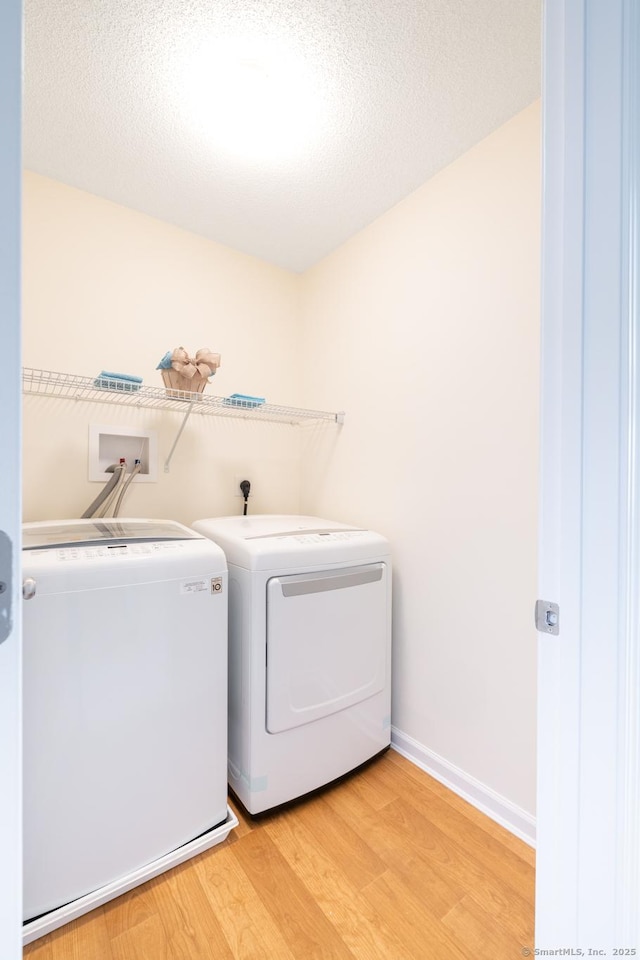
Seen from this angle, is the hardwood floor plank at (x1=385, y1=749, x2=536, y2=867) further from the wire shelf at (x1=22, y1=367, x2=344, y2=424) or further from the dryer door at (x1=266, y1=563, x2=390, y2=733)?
the wire shelf at (x1=22, y1=367, x2=344, y2=424)

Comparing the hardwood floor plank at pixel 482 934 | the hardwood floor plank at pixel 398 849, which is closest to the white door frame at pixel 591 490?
the hardwood floor plank at pixel 482 934

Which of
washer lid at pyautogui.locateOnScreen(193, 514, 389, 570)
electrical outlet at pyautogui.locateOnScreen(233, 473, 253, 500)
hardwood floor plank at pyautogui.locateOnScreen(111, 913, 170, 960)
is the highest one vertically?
electrical outlet at pyautogui.locateOnScreen(233, 473, 253, 500)

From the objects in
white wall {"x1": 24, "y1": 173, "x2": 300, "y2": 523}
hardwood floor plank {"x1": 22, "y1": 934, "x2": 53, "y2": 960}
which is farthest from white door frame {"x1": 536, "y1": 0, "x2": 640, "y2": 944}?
white wall {"x1": 24, "y1": 173, "x2": 300, "y2": 523}

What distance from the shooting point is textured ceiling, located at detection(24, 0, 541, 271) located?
1.11 m

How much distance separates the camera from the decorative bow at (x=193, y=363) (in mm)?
1652

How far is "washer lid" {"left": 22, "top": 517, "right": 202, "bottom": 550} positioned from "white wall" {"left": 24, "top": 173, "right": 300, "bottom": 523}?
0.28m

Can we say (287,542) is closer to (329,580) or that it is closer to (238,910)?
(329,580)

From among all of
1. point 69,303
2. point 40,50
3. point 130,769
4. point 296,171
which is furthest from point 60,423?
point 296,171

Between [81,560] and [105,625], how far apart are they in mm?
190

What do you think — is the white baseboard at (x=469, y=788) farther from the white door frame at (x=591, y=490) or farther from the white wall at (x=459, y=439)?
the white door frame at (x=591, y=490)

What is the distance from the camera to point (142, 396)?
5.84 feet

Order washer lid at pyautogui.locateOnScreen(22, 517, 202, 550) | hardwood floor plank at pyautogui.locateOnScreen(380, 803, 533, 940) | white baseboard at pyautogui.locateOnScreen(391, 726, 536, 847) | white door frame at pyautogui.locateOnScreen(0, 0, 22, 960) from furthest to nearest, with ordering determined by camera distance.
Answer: white baseboard at pyautogui.locateOnScreen(391, 726, 536, 847) < washer lid at pyautogui.locateOnScreen(22, 517, 202, 550) < hardwood floor plank at pyautogui.locateOnScreen(380, 803, 533, 940) < white door frame at pyautogui.locateOnScreen(0, 0, 22, 960)

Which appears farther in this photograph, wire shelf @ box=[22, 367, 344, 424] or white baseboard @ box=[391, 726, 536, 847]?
wire shelf @ box=[22, 367, 344, 424]

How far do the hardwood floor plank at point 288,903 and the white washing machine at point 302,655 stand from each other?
110 mm
